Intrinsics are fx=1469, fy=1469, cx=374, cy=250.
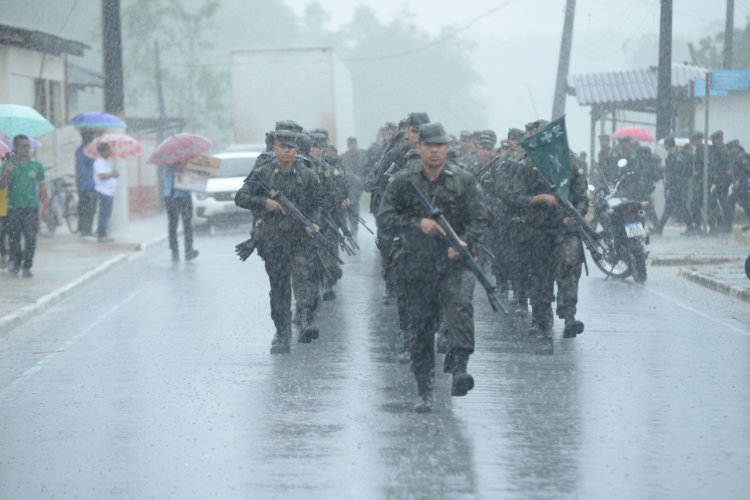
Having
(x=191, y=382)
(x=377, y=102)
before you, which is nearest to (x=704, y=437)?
(x=191, y=382)

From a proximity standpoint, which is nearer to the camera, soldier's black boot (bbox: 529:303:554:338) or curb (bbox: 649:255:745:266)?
soldier's black boot (bbox: 529:303:554:338)

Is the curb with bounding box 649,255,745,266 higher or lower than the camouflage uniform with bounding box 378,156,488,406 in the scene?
lower

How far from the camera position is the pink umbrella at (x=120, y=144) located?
26234 millimetres

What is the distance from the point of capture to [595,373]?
10727mm

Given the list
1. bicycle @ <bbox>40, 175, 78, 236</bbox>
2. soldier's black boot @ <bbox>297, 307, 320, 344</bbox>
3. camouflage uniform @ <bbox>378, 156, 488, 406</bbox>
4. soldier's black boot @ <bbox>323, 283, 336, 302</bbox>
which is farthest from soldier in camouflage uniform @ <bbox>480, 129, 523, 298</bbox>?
bicycle @ <bbox>40, 175, 78, 236</bbox>

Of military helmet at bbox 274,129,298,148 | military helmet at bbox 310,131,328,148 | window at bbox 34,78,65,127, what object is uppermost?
window at bbox 34,78,65,127

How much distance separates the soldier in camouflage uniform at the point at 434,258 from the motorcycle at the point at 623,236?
28.7ft

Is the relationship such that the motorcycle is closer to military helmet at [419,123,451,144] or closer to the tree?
military helmet at [419,123,451,144]

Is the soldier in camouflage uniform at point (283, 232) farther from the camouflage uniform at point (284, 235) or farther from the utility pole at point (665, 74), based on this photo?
the utility pole at point (665, 74)

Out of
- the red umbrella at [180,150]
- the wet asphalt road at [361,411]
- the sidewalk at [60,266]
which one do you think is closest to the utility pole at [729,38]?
the sidewalk at [60,266]

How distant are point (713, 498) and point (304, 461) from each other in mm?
2099

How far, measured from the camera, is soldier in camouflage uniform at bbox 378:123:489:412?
895cm

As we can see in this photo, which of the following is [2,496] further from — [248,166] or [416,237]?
[248,166]

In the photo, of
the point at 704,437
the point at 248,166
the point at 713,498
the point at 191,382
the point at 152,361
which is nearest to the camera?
the point at 713,498
